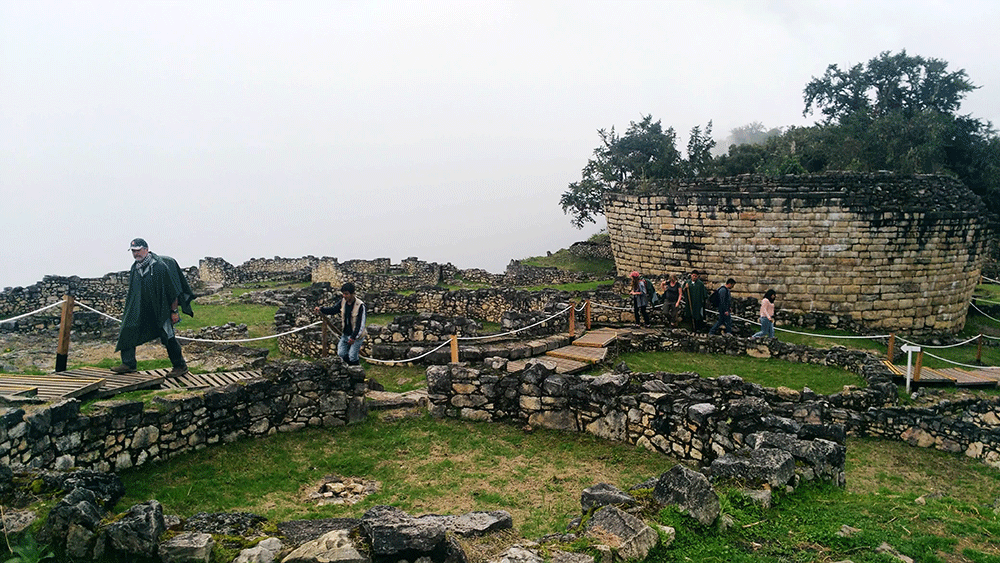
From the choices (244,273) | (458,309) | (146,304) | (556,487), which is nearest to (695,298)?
(458,309)

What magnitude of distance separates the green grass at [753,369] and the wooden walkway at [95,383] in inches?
334

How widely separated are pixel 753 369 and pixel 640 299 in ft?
13.5

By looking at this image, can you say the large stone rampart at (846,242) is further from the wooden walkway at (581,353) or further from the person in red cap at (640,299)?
the wooden walkway at (581,353)

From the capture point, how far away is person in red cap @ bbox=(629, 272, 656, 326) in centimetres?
1759

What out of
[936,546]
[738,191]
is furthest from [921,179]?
[936,546]

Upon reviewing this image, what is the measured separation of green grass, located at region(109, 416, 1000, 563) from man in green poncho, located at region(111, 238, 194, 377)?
2.18 meters

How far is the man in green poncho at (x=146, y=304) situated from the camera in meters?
9.71

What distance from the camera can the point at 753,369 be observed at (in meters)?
14.3

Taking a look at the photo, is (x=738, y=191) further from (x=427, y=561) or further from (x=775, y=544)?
(x=427, y=561)

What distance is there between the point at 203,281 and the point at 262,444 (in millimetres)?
25692

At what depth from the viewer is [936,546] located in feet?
18.3

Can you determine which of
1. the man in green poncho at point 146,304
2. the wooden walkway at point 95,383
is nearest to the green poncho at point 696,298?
the wooden walkway at point 95,383

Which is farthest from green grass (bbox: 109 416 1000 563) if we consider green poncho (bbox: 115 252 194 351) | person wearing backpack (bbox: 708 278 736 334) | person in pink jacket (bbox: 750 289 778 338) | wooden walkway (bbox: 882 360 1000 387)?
person wearing backpack (bbox: 708 278 736 334)

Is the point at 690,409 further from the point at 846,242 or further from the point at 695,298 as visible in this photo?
the point at 846,242
